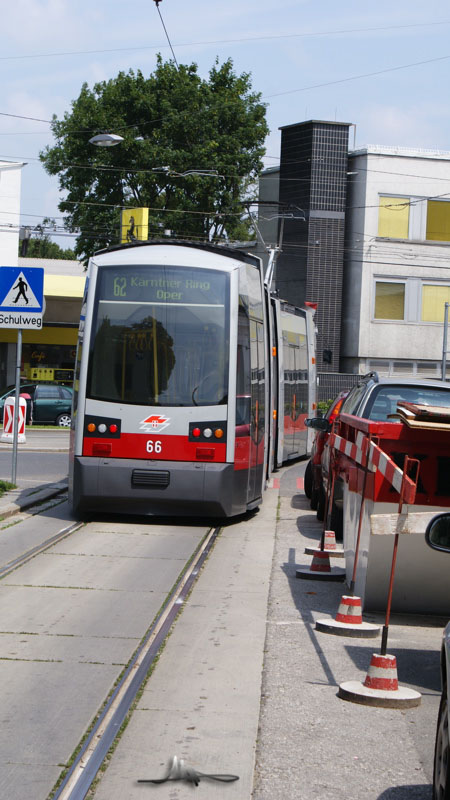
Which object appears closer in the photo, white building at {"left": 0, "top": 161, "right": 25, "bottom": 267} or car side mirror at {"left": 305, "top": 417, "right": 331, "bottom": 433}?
car side mirror at {"left": 305, "top": 417, "right": 331, "bottom": 433}

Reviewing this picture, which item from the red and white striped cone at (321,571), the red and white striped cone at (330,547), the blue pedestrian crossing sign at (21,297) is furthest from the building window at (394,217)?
the red and white striped cone at (321,571)

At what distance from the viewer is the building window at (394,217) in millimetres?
42688

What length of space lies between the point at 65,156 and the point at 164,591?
38943mm

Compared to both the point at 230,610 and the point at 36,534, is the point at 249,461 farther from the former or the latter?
the point at 230,610

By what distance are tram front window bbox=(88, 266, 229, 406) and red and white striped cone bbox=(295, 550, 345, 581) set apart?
3292 mm

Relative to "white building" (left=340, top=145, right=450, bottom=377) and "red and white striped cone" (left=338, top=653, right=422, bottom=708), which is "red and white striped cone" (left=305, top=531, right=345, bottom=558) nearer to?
"red and white striped cone" (left=338, top=653, right=422, bottom=708)

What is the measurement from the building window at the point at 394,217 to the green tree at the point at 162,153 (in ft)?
18.7

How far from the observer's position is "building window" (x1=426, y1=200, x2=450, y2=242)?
142 ft

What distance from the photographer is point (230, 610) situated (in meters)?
8.28

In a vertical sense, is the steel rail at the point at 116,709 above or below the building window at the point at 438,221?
below

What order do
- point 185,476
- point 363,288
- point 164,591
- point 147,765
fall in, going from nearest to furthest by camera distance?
1. point 147,765
2. point 164,591
3. point 185,476
4. point 363,288

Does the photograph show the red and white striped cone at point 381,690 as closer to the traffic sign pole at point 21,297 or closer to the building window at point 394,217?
the traffic sign pole at point 21,297

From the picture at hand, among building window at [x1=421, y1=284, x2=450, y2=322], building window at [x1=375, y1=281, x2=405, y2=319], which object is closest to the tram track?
building window at [x1=375, y1=281, x2=405, y2=319]

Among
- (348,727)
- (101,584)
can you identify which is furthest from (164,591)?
(348,727)
